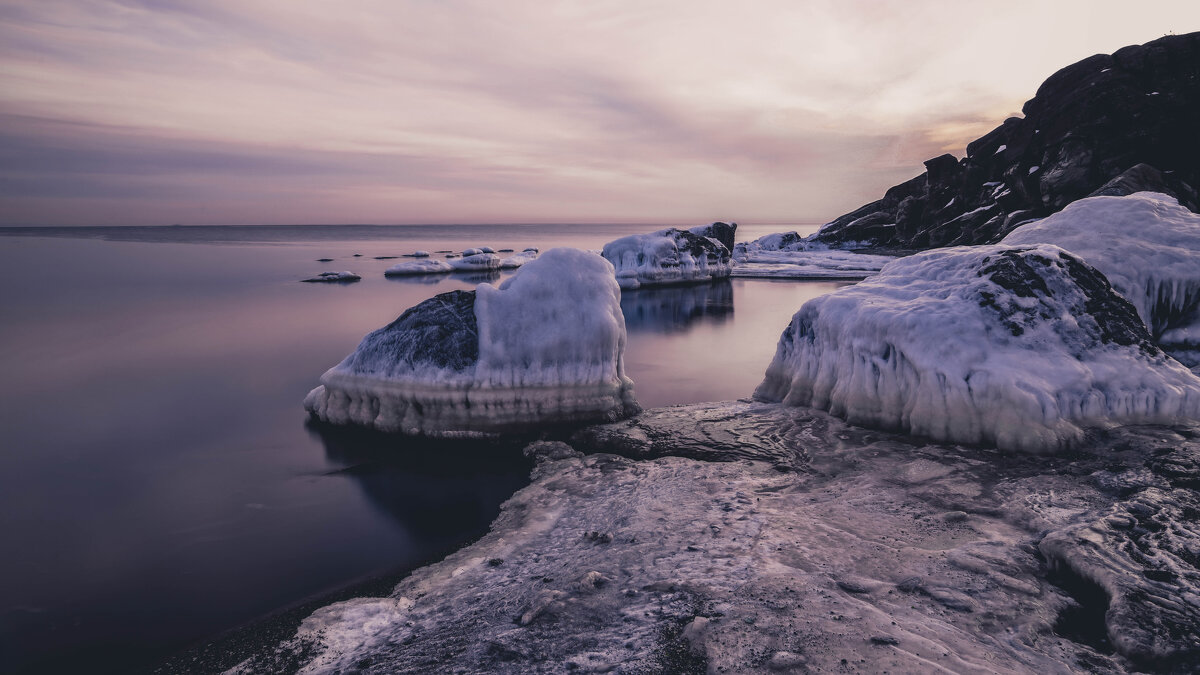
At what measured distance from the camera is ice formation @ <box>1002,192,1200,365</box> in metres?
8.64

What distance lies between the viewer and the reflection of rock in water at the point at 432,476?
242 inches

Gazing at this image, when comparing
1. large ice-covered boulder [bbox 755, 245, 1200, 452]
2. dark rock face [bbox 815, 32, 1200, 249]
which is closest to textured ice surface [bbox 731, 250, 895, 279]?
dark rock face [bbox 815, 32, 1200, 249]

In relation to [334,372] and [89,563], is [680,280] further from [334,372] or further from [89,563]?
[89,563]

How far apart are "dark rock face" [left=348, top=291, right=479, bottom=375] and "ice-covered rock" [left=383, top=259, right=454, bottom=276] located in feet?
99.5

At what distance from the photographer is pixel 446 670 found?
130 inches

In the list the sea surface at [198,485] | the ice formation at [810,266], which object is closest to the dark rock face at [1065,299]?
the sea surface at [198,485]

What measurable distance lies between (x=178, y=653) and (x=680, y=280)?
29.5 m

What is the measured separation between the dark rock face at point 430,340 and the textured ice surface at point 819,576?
2843 millimetres

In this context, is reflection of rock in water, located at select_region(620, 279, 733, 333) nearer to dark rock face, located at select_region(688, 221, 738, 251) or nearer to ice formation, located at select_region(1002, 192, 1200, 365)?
dark rock face, located at select_region(688, 221, 738, 251)

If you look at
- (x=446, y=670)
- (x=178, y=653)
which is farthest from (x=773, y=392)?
(x=178, y=653)

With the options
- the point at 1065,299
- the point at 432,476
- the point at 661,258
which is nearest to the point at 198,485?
the point at 432,476

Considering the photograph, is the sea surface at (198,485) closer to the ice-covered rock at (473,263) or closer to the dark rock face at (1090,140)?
the ice-covered rock at (473,263)

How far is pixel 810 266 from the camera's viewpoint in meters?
40.2

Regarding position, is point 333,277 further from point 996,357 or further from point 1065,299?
point 1065,299
